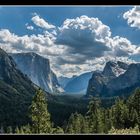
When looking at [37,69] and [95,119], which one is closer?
[95,119]

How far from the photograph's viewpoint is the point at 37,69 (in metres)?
173

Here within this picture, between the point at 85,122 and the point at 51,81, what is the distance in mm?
139723

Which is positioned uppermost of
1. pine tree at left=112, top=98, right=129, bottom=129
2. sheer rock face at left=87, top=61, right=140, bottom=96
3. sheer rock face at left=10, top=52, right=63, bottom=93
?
sheer rock face at left=10, top=52, right=63, bottom=93

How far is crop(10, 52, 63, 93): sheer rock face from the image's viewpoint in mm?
154925

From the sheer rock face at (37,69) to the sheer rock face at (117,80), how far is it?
2287 cm

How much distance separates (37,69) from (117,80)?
47114 mm

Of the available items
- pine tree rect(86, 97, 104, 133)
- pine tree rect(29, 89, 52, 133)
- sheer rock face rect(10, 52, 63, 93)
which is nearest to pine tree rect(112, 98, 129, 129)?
pine tree rect(86, 97, 104, 133)

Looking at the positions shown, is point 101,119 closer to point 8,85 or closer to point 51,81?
point 8,85

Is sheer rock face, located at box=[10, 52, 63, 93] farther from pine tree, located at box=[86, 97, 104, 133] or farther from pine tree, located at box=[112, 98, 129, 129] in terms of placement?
pine tree, located at box=[112, 98, 129, 129]

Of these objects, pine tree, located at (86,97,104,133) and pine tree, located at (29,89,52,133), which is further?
pine tree, located at (86,97,104,133)

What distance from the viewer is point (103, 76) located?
14625 centimetres

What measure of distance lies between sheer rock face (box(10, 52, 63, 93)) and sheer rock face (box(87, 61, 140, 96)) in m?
22.9

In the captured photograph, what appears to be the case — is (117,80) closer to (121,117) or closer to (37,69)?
(37,69)

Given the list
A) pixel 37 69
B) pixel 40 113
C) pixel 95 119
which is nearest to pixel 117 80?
pixel 37 69
